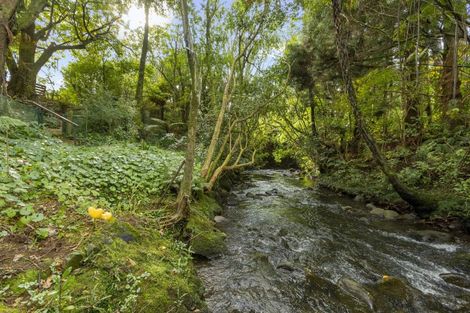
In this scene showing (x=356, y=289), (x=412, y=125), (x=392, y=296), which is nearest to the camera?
(x=392, y=296)

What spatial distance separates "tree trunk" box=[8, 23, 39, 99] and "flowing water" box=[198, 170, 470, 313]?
37.8ft

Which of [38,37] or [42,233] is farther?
[38,37]

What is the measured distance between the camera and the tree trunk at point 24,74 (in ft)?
35.4

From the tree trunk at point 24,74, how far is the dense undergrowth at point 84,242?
27.8 feet

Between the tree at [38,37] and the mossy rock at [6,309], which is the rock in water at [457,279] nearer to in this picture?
the mossy rock at [6,309]

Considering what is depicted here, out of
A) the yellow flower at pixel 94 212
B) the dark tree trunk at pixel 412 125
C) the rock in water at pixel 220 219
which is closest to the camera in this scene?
the yellow flower at pixel 94 212

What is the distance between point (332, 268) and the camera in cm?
403

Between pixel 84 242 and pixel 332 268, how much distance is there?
3810 millimetres

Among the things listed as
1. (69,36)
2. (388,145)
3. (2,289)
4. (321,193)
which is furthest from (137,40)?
(2,289)

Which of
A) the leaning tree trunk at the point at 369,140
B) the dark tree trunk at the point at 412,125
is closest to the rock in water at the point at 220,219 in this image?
the leaning tree trunk at the point at 369,140

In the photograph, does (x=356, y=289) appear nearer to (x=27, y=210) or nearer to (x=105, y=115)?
(x=27, y=210)

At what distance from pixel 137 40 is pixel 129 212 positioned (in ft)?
53.0

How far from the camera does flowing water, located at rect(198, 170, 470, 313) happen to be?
3.11m

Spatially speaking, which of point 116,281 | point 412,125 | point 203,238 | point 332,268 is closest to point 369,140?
point 332,268
